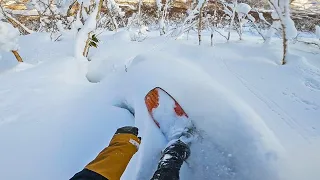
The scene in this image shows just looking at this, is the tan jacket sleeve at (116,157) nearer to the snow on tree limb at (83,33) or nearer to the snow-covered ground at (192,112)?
the snow-covered ground at (192,112)

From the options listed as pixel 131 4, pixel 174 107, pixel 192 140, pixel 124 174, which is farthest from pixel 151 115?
pixel 131 4

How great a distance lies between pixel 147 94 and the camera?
223 centimetres

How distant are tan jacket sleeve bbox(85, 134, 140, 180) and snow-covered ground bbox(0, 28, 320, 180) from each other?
0.06 m

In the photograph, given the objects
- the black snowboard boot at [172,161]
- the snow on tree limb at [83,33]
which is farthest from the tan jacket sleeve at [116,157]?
Result: the snow on tree limb at [83,33]

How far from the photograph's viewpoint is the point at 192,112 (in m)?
1.91

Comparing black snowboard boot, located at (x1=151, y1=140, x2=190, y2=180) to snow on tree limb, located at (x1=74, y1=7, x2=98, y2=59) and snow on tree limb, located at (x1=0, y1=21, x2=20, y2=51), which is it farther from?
snow on tree limb, located at (x1=0, y1=21, x2=20, y2=51)

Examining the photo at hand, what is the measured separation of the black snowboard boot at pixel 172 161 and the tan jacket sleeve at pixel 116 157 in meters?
0.21

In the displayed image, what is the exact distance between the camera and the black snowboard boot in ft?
4.63

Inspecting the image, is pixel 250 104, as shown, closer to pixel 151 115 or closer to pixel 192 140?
pixel 192 140

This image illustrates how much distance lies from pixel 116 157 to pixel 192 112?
60 centimetres

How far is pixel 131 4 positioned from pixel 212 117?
39.2 ft

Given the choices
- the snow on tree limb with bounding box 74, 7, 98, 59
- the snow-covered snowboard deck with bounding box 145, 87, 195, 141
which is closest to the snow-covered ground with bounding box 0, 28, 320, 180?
the snow-covered snowboard deck with bounding box 145, 87, 195, 141

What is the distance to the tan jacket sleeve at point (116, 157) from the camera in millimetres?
1473

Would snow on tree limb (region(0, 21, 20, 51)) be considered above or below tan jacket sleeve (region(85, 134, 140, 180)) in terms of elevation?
above
